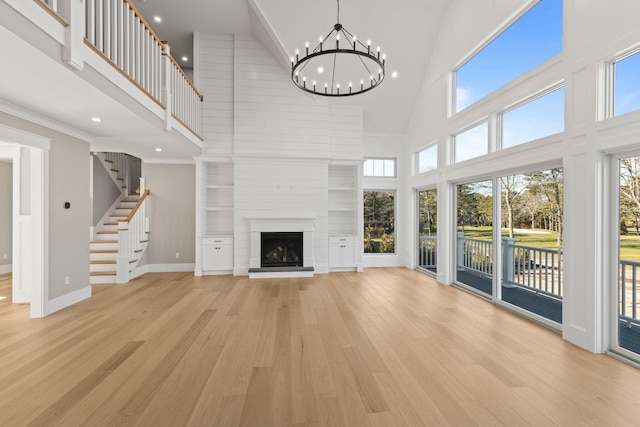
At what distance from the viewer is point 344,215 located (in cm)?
734

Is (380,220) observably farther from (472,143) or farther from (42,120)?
(42,120)

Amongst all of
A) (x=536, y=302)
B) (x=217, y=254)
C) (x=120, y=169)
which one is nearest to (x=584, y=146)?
(x=536, y=302)

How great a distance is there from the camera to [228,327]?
11.6 feet

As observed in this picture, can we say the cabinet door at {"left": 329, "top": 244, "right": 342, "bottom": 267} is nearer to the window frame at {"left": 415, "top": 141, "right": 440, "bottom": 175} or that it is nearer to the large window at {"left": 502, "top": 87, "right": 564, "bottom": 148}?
the window frame at {"left": 415, "top": 141, "right": 440, "bottom": 175}

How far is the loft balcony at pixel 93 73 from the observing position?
2219 millimetres

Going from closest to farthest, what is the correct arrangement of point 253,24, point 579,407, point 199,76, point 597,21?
point 579,407 < point 597,21 < point 253,24 < point 199,76

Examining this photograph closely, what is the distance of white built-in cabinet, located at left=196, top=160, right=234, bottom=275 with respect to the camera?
6508mm

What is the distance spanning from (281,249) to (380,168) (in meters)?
3.31

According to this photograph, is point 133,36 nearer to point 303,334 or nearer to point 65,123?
point 65,123

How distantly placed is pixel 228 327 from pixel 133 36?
12.2 ft

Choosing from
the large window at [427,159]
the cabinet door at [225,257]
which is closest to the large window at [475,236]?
the large window at [427,159]

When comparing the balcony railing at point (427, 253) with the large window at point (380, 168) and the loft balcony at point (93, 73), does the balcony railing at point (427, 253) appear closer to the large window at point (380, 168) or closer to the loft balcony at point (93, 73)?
the large window at point (380, 168)

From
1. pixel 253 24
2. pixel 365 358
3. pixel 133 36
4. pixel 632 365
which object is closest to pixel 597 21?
pixel 632 365

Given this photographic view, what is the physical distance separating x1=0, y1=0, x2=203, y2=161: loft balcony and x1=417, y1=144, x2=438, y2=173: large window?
16.7 ft
